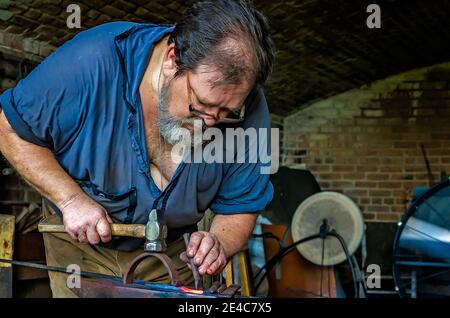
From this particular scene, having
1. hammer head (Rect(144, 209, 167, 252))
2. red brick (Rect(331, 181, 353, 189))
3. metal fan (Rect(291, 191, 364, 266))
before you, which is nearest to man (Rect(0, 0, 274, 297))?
hammer head (Rect(144, 209, 167, 252))

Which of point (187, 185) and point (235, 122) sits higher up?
point (235, 122)

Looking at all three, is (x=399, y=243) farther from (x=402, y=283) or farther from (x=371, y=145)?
(x=371, y=145)

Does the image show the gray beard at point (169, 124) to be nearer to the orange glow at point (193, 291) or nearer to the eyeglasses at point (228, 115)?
the eyeglasses at point (228, 115)

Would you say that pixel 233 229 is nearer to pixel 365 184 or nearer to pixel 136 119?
pixel 136 119

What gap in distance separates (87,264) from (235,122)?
2.35 feet

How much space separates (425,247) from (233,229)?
289 centimetres

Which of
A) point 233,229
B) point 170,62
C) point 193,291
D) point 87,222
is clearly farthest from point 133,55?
point 193,291

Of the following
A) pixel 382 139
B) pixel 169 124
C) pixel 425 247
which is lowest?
pixel 425 247

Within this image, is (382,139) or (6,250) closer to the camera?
(6,250)

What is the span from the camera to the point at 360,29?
4988 millimetres

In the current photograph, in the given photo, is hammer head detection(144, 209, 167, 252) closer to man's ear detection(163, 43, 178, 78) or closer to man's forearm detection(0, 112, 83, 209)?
man's forearm detection(0, 112, 83, 209)

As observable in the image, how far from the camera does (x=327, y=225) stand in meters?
5.12

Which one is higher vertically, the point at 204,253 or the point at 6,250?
the point at 204,253
